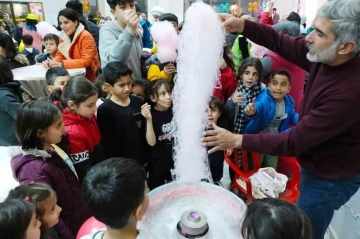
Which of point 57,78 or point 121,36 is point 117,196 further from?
point 57,78

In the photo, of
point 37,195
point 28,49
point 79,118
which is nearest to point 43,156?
point 37,195

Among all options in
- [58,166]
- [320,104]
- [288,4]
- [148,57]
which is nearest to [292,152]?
[320,104]

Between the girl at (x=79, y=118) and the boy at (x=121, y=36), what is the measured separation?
290 millimetres

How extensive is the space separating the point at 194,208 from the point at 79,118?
0.70 m

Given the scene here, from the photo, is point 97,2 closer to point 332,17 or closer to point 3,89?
point 3,89

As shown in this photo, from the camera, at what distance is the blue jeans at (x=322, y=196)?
1.09m

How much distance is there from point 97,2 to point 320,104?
27.0ft

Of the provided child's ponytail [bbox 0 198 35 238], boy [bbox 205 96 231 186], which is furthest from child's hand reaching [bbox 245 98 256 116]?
child's ponytail [bbox 0 198 35 238]

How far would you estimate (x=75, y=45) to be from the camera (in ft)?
6.57

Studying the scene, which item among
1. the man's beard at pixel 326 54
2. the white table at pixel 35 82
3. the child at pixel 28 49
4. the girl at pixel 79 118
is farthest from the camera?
the child at pixel 28 49

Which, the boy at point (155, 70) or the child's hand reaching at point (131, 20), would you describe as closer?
the child's hand reaching at point (131, 20)

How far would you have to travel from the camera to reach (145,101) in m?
1.70

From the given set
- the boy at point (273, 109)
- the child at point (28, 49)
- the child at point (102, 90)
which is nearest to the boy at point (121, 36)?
the child at point (102, 90)

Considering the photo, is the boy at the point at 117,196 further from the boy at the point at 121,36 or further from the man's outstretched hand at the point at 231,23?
the boy at the point at 121,36
